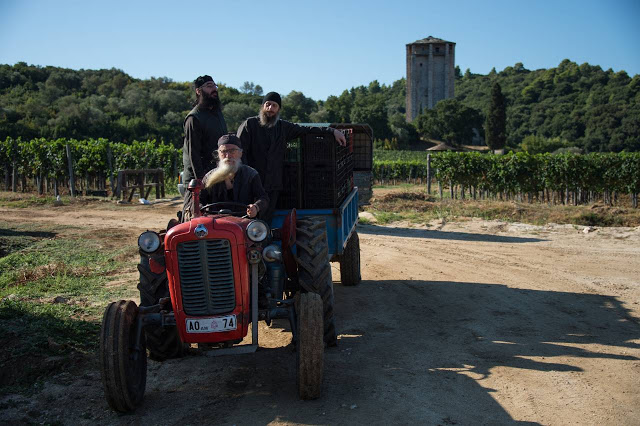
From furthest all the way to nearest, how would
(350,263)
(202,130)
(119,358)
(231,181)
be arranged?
(350,263)
(202,130)
(231,181)
(119,358)

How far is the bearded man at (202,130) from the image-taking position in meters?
7.14

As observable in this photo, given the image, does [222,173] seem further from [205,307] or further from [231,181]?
[205,307]

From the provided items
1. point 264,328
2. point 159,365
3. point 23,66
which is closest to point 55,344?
point 159,365

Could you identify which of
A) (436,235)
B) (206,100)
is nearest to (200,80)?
(206,100)

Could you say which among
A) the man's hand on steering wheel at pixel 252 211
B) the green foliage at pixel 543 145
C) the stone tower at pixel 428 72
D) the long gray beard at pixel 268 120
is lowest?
the man's hand on steering wheel at pixel 252 211

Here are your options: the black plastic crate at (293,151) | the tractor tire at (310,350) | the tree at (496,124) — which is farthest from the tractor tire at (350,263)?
the tree at (496,124)

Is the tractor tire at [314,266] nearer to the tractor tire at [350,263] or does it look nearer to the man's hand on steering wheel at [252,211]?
the man's hand on steering wheel at [252,211]

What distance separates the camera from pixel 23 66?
7575 cm

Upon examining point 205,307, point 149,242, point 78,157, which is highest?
point 78,157

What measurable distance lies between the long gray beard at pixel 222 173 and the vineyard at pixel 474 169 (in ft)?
68.7

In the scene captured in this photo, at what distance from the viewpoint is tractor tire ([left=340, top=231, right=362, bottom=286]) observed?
30.3 ft

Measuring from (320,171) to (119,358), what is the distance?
3.66 metres

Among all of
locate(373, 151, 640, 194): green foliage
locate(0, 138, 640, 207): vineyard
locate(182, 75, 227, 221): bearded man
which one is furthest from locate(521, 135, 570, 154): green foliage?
locate(182, 75, 227, 221): bearded man

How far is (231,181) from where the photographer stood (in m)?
5.85
